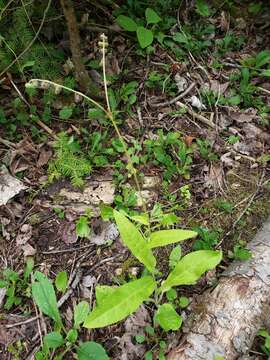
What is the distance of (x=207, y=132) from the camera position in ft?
10.3

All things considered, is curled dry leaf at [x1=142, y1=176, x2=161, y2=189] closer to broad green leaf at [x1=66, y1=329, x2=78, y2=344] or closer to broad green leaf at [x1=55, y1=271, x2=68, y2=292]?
broad green leaf at [x1=55, y1=271, x2=68, y2=292]

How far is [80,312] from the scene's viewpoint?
2.28 m

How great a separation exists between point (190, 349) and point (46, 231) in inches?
47.2

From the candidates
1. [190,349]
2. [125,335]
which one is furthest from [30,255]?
[190,349]

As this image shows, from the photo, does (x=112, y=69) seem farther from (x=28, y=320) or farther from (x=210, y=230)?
(x=28, y=320)

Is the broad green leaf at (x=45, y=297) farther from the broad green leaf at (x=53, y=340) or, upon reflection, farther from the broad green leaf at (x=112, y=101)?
the broad green leaf at (x=112, y=101)

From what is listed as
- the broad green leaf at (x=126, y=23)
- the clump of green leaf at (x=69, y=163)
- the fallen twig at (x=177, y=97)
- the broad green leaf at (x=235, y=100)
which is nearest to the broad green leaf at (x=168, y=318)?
the clump of green leaf at (x=69, y=163)

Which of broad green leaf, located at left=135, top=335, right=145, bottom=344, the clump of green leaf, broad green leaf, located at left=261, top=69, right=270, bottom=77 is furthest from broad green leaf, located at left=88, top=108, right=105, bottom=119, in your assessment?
broad green leaf, located at left=135, top=335, right=145, bottom=344

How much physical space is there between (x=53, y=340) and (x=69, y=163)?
1201mm

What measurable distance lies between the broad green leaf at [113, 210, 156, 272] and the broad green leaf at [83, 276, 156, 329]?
0.48 feet

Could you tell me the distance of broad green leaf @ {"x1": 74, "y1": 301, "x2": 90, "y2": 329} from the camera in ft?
7.40

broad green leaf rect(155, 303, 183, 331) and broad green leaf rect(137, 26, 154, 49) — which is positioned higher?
broad green leaf rect(137, 26, 154, 49)

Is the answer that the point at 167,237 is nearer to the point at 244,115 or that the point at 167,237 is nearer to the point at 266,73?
the point at 244,115

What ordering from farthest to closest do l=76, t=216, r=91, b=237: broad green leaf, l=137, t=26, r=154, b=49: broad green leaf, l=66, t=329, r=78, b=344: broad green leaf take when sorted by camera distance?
l=137, t=26, r=154, b=49: broad green leaf, l=76, t=216, r=91, b=237: broad green leaf, l=66, t=329, r=78, b=344: broad green leaf
